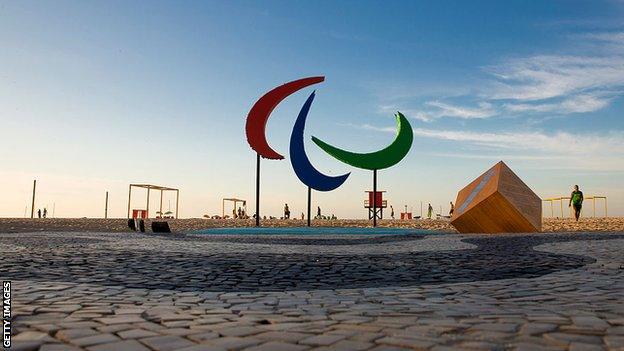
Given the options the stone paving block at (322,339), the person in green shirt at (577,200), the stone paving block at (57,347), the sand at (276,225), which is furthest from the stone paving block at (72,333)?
the person in green shirt at (577,200)

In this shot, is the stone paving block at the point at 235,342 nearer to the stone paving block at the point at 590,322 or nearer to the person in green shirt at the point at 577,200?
the stone paving block at the point at 590,322

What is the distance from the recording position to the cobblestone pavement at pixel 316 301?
3803mm

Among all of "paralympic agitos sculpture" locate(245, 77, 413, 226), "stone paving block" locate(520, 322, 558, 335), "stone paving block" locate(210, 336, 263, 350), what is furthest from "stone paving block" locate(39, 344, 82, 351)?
"paralympic agitos sculpture" locate(245, 77, 413, 226)

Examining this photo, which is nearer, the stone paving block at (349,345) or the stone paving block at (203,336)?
the stone paving block at (349,345)

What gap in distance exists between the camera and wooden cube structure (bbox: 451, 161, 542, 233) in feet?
63.5

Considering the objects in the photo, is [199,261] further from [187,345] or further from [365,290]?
[187,345]

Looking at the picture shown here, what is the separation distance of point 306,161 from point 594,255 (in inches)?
650

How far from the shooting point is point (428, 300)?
5.68 metres

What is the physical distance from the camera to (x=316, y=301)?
18.8 feet

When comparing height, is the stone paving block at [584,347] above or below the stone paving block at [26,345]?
above

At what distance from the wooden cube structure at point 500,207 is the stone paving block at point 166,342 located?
1677 cm

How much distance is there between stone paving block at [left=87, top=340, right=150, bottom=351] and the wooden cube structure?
1700cm

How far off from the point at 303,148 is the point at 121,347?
22531mm

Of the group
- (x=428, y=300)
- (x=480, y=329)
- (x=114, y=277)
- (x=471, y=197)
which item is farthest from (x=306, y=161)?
(x=480, y=329)
